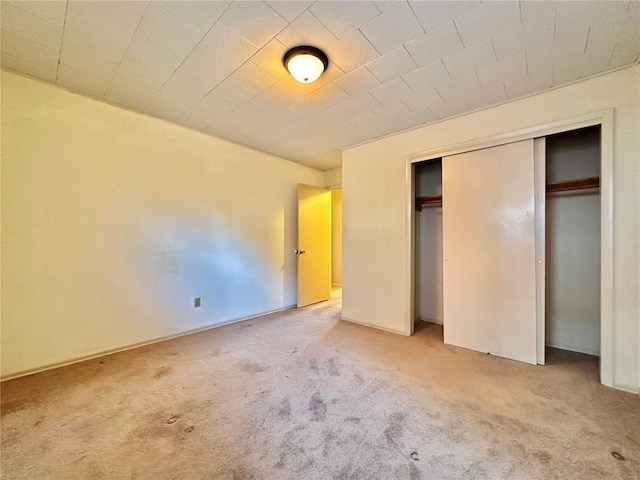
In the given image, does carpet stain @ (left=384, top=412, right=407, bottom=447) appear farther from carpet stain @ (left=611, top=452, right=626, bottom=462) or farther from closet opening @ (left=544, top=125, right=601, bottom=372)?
closet opening @ (left=544, top=125, right=601, bottom=372)

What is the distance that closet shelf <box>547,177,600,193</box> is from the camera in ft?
7.78

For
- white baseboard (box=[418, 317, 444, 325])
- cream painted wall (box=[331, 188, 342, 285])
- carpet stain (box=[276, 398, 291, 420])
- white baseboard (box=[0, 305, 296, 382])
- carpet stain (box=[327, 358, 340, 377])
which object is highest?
cream painted wall (box=[331, 188, 342, 285])

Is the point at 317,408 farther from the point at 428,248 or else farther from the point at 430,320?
the point at 428,248

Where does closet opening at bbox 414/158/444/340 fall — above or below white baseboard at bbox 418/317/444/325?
above

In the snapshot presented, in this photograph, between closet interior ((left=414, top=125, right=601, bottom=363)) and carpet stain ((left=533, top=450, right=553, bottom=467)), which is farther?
closet interior ((left=414, top=125, right=601, bottom=363))

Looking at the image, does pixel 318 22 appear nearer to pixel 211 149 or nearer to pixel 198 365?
pixel 211 149

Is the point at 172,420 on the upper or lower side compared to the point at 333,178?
lower

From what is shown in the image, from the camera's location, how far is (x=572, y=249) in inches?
107

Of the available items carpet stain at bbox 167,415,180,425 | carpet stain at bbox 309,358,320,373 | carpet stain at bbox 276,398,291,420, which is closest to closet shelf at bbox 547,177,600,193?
carpet stain at bbox 309,358,320,373

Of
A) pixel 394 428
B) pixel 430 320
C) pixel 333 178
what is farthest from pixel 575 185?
pixel 333 178

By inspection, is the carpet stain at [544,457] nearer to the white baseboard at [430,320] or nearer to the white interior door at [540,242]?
the white interior door at [540,242]

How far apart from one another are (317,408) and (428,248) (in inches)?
108

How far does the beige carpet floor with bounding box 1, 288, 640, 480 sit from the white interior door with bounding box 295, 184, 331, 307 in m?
2.03

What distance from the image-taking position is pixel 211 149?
11.2ft
